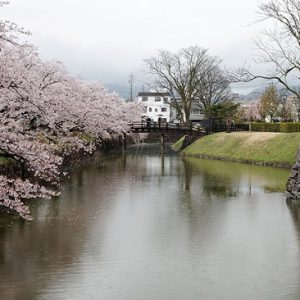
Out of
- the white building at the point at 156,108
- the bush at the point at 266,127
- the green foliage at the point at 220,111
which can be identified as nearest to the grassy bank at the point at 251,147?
the bush at the point at 266,127

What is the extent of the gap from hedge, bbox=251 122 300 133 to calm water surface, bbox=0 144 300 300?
2163 cm

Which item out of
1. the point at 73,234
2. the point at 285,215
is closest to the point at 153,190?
the point at 285,215

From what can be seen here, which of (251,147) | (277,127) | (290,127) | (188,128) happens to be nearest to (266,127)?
(277,127)

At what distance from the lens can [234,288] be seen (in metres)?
9.10

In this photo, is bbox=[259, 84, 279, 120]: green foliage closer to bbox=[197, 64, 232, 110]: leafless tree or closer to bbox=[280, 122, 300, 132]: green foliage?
bbox=[197, 64, 232, 110]: leafless tree

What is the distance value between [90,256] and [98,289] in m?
2.13

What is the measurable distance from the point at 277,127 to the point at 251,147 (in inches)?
303

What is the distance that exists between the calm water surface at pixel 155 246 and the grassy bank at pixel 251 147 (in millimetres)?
12426

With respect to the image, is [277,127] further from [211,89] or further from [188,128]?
[211,89]

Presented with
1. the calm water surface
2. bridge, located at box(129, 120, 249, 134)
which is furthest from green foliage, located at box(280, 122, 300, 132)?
the calm water surface

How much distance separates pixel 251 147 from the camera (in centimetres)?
3806

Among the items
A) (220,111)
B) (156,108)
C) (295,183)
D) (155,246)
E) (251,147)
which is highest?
(156,108)

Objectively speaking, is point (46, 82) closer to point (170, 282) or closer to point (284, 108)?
point (170, 282)

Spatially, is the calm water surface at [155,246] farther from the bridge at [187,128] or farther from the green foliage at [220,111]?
the green foliage at [220,111]
